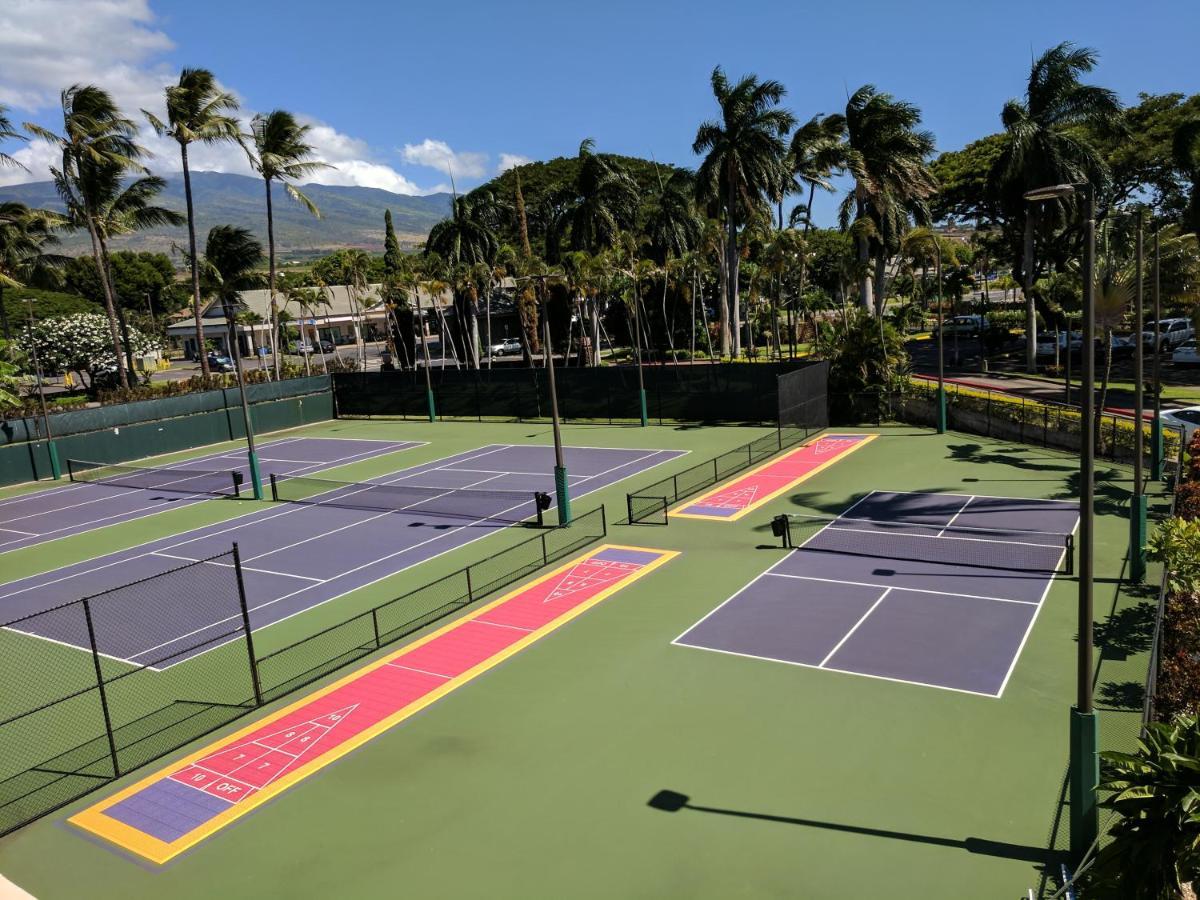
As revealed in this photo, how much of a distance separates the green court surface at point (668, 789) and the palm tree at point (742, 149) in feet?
128

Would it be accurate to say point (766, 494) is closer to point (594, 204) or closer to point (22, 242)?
point (594, 204)

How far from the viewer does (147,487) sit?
39031 mm

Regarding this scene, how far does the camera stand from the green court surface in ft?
35.5

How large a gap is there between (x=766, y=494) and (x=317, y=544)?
14901 millimetres

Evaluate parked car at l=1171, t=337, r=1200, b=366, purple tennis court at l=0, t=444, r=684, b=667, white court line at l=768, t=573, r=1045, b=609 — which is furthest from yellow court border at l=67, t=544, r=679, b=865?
parked car at l=1171, t=337, r=1200, b=366

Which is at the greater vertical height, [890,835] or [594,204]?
Answer: [594,204]

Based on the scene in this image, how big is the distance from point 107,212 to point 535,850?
2161 inches

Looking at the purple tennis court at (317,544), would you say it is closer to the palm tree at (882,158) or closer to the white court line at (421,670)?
the white court line at (421,670)

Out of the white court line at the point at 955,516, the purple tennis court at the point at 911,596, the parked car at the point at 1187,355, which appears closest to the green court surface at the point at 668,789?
the purple tennis court at the point at 911,596

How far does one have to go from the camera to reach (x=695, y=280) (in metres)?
59.1

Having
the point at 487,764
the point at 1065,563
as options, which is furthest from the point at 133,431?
the point at 1065,563

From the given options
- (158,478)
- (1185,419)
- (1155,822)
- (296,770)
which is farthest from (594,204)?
(1155,822)

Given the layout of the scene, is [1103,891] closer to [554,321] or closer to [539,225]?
[554,321]

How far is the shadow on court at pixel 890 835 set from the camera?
10625 millimetres
